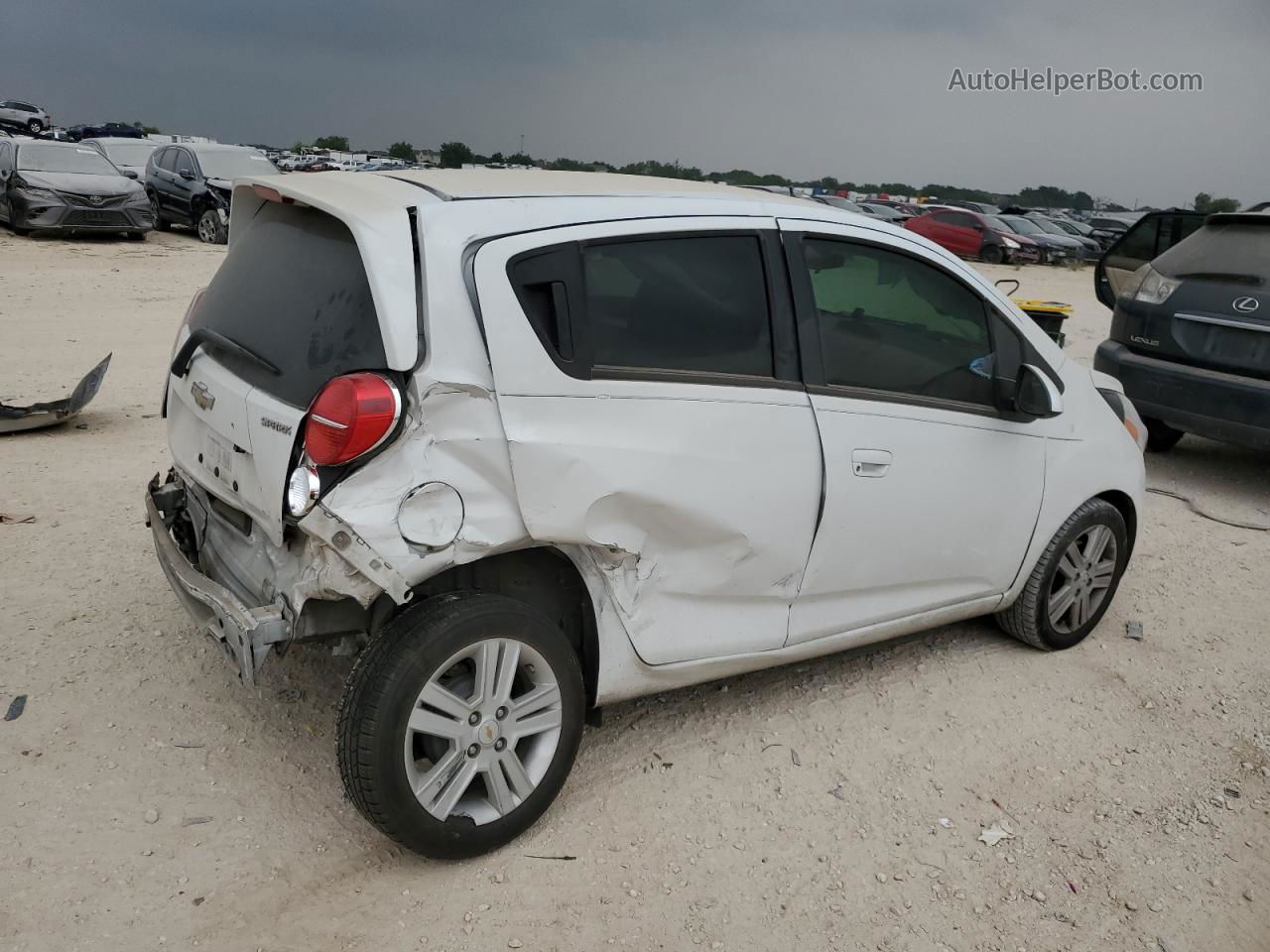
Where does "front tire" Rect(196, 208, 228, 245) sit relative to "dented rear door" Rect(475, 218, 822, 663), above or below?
below

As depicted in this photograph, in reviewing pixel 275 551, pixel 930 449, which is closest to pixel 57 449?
pixel 275 551

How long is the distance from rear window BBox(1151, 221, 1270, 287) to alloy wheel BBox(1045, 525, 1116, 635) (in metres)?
2.81

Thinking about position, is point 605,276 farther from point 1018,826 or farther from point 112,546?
point 112,546

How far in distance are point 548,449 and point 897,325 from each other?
1457 mm

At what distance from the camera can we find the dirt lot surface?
2.70 metres

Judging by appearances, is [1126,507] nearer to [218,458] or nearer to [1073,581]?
[1073,581]

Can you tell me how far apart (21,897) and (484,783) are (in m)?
1.18

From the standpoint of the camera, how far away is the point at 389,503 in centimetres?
257

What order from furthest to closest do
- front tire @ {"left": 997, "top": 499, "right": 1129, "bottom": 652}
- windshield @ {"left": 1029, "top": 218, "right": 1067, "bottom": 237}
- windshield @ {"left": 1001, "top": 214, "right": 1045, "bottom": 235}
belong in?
1. windshield @ {"left": 1029, "top": 218, "right": 1067, "bottom": 237}
2. windshield @ {"left": 1001, "top": 214, "right": 1045, "bottom": 235}
3. front tire @ {"left": 997, "top": 499, "right": 1129, "bottom": 652}

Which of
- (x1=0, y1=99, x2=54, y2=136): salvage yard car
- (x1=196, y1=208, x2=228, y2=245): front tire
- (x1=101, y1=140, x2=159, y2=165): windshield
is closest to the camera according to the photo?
(x1=196, y1=208, x2=228, y2=245): front tire

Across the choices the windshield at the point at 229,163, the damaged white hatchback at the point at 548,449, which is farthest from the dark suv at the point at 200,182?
the damaged white hatchback at the point at 548,449

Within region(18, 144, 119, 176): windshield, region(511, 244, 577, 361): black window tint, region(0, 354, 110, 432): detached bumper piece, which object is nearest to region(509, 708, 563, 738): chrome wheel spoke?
region(511, 244, 577, 361): black window tint

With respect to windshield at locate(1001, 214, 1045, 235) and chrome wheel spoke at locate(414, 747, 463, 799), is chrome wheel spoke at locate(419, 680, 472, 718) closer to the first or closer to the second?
chrome wheel spoke at locate(414, 747, 463, 799)

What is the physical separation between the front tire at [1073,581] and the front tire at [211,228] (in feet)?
55.4
